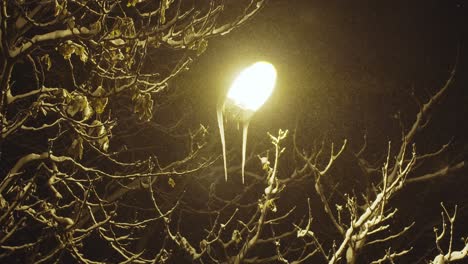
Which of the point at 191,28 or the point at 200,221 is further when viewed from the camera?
the point at 200,221

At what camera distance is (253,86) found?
3189 millimetres

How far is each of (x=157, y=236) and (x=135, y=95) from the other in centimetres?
913

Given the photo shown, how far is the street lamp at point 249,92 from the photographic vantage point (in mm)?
3104

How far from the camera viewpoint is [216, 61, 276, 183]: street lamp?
10.2 feet

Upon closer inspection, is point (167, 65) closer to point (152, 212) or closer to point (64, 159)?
point (152, 212)

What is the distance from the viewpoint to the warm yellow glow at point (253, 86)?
312 centimetres

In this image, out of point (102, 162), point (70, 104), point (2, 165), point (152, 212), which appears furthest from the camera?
point (152, 212)

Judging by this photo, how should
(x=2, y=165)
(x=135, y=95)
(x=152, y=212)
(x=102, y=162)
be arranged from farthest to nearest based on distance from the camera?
(x=152, y=212) → (x=102, y=162) → (x=2, y=165) → (x=135, y=95)

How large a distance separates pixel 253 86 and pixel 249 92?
6 centimetres

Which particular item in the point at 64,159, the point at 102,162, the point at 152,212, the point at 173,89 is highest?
the point at 64,159

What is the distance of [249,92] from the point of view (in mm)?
3166

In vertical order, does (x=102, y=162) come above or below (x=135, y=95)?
below

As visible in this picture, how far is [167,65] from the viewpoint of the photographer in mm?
11078

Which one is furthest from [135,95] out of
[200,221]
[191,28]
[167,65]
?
[200,221]
